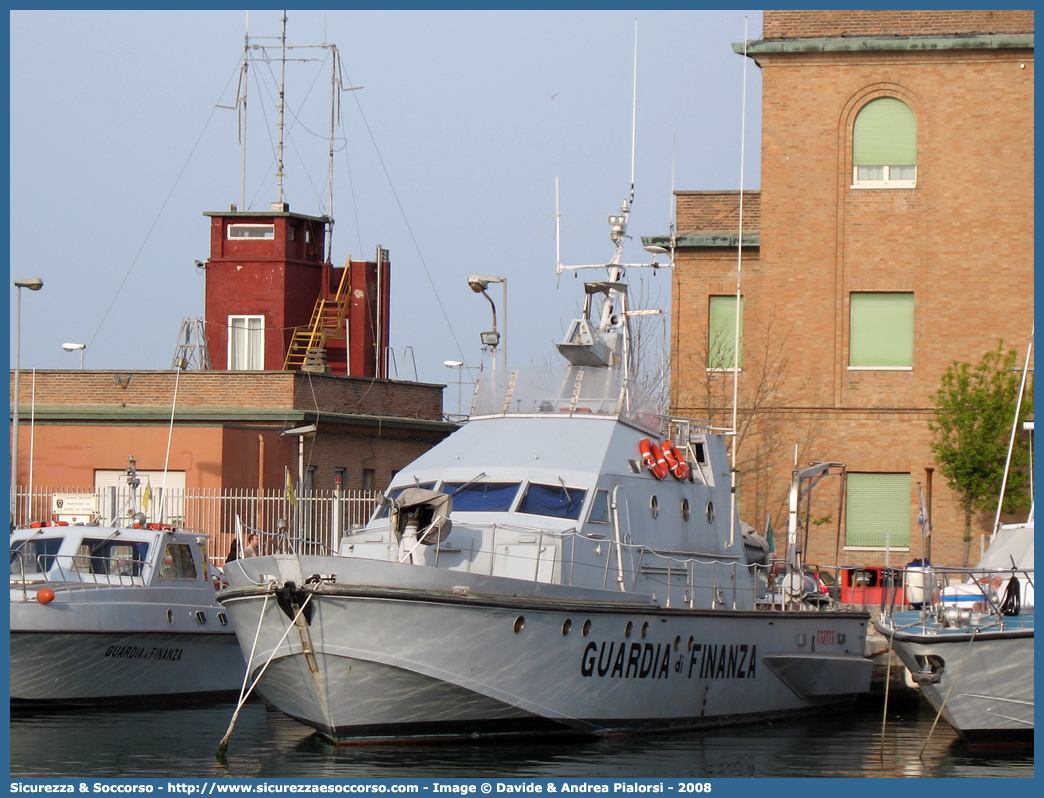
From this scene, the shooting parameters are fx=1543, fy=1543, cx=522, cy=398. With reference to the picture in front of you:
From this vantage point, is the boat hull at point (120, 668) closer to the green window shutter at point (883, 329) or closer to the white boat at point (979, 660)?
the white boat at point (979, 660)

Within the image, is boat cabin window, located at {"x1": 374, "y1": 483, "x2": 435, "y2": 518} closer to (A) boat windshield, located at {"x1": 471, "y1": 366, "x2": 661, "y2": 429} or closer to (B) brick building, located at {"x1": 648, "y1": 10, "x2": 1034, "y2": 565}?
(A) boat windshield, located at {"x1": 471, "y1": 366, "x2": 661, "y2": 429}

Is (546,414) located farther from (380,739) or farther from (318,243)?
(318,243)

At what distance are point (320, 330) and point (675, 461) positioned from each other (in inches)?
845

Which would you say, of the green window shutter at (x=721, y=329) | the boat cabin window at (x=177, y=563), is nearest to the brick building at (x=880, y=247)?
the green window shutter at (x=721, y=329)

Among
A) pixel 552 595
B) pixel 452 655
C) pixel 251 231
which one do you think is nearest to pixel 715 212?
pixel 251 231

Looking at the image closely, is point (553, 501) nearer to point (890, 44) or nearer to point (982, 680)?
point (982, 680)

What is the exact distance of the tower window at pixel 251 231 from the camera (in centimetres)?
3872

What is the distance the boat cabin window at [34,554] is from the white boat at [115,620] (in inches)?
0.5

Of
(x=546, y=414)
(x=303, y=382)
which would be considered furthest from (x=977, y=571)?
(x=303, y=382)

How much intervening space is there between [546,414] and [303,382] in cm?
1455

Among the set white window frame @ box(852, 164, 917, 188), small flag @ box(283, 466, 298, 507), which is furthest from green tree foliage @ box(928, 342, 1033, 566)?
small flag @ box(283, 466, 298, 507)

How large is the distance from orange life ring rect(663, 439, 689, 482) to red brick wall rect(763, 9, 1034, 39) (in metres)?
13.8

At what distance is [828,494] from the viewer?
2869cm

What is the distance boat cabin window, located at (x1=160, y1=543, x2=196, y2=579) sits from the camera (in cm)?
1909
